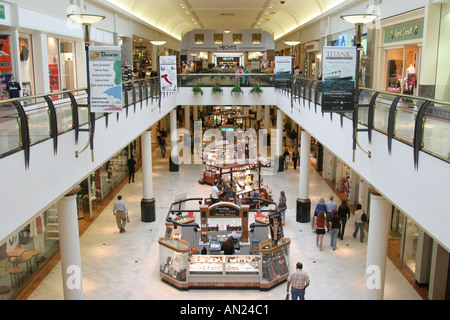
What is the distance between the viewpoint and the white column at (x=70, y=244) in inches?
371

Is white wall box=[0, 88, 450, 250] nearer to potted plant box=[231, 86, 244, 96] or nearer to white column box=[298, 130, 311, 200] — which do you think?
white column box=[298, 130, 311, 200]

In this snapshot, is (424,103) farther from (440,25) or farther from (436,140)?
(440,25)

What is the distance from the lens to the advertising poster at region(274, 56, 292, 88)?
722 inches

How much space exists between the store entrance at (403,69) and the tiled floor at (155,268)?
535 centimetres

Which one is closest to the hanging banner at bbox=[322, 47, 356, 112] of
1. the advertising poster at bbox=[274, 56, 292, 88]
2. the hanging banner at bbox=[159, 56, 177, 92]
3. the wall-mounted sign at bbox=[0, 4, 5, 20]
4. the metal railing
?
the metal railing

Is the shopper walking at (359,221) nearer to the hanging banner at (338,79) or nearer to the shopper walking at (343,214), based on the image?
the shopper walking at (343,214)

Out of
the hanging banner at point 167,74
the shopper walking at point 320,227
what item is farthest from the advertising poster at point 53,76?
the shopper walking at point 320,227

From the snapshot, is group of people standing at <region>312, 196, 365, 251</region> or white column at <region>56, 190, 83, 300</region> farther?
group of people standing at <region>312, 196, 365, 251</region>

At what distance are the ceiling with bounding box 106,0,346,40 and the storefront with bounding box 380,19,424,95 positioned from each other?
5.75 metres

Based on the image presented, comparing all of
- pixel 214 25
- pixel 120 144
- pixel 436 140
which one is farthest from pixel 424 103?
pixel 214 25

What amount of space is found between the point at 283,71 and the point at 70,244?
473 inches

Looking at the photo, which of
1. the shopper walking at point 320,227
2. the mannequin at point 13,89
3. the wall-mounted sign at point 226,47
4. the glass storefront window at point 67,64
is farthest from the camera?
the wall-mounted sign at point 226,47

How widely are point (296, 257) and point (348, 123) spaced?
6310 mm

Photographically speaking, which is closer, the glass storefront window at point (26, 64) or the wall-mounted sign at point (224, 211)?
the glass storefront window at point (26, 64)
